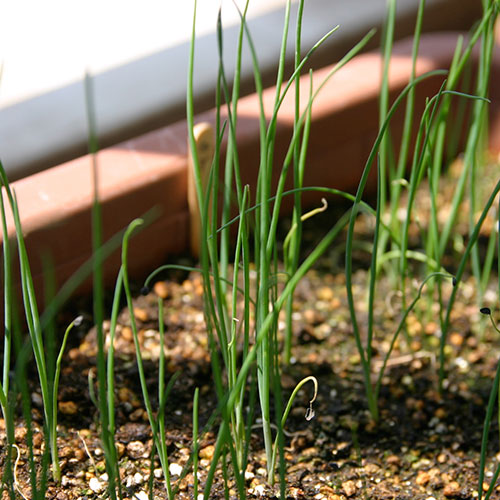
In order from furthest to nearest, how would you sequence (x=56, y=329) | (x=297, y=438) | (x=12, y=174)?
(x=12, y=174)
(x=56, y=329)
(x=297, y=438)

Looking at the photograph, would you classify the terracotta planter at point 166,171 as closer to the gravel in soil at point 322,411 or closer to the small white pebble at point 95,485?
the gravel in soil at point 322,411

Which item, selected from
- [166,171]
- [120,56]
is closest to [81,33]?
[120,56]

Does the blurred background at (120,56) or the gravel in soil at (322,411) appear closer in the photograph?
the gravel in soil at (322,411)

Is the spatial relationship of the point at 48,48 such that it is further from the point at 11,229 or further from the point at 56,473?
the point at 56,473

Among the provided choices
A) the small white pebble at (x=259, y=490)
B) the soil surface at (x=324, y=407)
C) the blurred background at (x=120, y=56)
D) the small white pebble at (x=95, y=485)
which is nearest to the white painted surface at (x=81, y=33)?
the blurred background at (x=120, y=56)

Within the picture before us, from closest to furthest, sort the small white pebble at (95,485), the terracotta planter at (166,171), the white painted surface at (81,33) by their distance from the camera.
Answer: the small white pebble at (95,485) → the terracotta planter at (166,171) → the white painted surface at (81,33)

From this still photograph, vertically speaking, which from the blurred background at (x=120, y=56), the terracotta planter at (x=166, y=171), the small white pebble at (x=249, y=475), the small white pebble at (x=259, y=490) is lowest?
the small white pebble at (x=249, y=475)

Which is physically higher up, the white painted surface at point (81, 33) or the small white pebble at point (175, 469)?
the white painted surface at point (81, 33)

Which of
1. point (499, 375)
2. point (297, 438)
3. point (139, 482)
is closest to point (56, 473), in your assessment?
point (139, 482)

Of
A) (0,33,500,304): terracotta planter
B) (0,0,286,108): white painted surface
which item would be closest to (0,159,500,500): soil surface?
(0,33,500,304): terracotta planter
